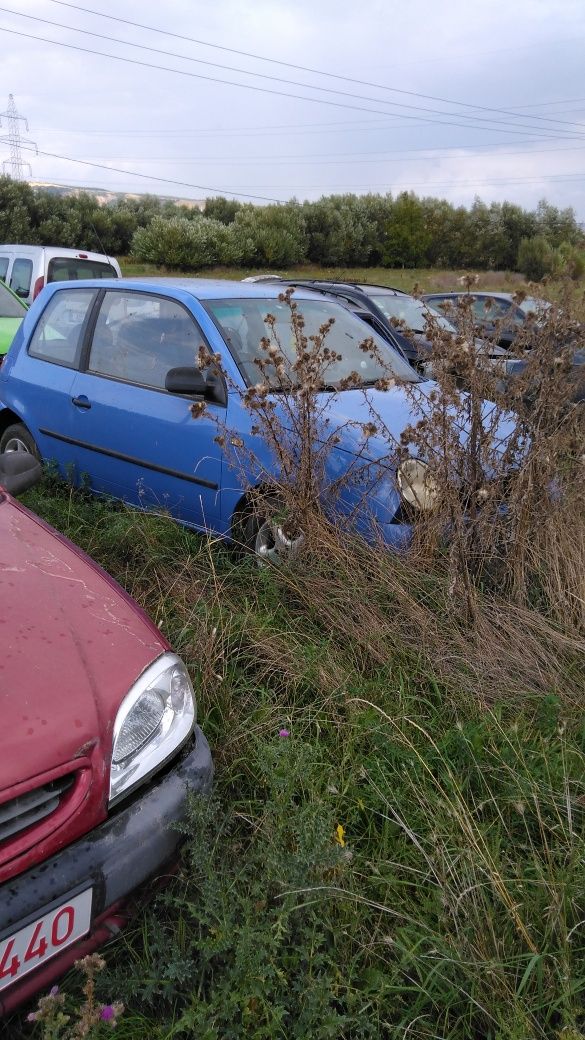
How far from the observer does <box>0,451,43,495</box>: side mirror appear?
2877 millimetres

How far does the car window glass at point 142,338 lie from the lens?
168 inches

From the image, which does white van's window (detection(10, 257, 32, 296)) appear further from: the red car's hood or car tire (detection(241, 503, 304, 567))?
the red car's hood

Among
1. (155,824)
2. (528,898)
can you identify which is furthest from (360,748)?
(155,824)

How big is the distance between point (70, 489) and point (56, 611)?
283 centimetres

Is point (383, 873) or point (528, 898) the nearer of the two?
point (528, 898)

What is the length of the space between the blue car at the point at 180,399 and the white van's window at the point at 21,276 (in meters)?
6.47

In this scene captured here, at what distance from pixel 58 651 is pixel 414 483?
202cm

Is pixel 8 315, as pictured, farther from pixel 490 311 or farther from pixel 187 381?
pixel 490 311

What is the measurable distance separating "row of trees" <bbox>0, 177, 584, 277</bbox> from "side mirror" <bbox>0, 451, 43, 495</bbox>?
24.9m

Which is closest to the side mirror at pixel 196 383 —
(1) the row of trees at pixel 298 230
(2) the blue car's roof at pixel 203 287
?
(2) the blue car's roof at pixel 203 287

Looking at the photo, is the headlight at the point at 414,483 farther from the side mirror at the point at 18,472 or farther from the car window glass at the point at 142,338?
the side mirror at the point at 18,472

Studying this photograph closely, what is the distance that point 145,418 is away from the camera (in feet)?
13.9

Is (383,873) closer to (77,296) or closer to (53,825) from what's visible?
(53,825)

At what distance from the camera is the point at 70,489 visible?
4762mm
